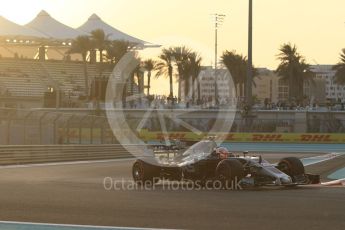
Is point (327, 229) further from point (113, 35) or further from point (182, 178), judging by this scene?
point (113, 35)

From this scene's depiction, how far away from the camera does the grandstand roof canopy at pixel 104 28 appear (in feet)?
278

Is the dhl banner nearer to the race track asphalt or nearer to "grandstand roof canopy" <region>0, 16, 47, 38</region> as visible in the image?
"grandstand roof canopy" <region>0, 16, 47, 38</region>

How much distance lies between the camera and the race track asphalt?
1088cm

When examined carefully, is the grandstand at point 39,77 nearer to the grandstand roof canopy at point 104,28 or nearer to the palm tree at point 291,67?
the grandstand roof canopy at point 104,28

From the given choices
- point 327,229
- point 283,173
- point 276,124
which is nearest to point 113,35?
point 276,124

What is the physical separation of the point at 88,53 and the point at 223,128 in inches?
2507

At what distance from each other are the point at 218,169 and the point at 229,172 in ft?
0.97

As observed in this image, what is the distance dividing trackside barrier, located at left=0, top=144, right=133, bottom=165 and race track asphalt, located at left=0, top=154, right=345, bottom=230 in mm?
11710

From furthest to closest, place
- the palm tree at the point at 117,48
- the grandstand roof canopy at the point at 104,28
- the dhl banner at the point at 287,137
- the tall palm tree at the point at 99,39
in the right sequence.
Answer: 1. the grandstand roof canopy at the point at 104,28
2. the tall palm tree at the point at 99,39
3. the palm tree at the point at 117,48
4. the dhl banner at the point at 287,137

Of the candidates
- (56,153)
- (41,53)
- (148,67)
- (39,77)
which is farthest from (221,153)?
(41,53)

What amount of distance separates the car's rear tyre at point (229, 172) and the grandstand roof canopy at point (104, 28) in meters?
66.6

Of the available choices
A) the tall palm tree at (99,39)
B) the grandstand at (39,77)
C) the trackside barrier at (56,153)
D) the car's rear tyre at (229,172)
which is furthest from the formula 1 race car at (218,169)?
the grandstand at (39,77)

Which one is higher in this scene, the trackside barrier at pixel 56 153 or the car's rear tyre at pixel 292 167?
the car's rear tyre at pixel 292 167

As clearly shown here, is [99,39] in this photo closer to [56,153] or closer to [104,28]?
[104,28]
